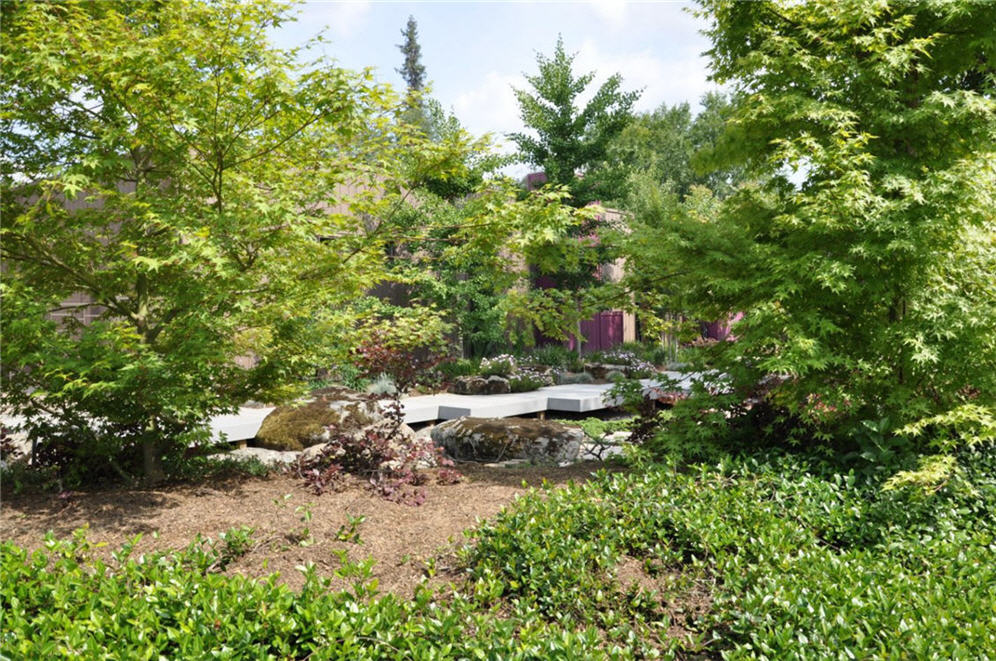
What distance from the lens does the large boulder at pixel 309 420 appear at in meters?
9.94

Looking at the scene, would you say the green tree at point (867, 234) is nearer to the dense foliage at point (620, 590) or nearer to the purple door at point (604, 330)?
the dense foliage at point (620, 590)

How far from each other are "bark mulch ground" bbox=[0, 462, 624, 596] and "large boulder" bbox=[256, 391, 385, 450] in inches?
109

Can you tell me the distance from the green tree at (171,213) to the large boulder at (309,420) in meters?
2.82

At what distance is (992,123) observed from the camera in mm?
6746

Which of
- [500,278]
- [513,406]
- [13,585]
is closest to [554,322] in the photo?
[500,278]

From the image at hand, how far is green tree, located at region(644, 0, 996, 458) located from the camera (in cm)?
622

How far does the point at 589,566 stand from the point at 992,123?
5.83 metres

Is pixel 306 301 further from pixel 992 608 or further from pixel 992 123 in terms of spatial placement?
pixel 992 123

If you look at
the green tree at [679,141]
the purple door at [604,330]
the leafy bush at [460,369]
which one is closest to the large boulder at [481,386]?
the leafy bush at [460,369]

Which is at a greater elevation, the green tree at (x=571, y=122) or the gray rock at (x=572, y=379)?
the green tree at (x=571, y=122)

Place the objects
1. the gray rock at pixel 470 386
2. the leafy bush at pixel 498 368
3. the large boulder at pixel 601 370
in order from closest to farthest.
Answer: the gray rock at pixel 470 386 < the leafy bush at pixel 498 368 < the large boulder at pixel 601 370

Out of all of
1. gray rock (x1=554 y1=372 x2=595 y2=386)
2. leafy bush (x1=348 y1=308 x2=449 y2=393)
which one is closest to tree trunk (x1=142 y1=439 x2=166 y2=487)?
leafy bush (x1=348 y1=308 x2=449 y2=393)

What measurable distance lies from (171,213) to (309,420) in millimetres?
4900

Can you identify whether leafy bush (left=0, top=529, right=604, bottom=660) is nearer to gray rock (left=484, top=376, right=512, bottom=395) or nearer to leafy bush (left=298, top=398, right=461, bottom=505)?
leafy bush (left=298, top=398, right=461, bottom=505)
